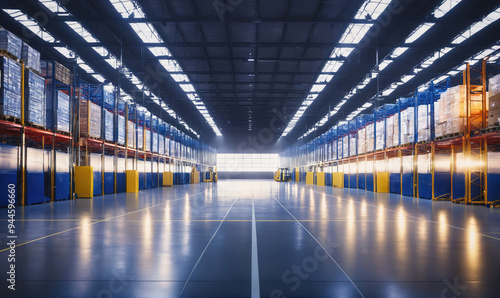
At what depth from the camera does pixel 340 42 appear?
1712 cm

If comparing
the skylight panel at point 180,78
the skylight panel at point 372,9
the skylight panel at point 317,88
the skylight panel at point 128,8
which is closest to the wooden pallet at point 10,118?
the skylight panel at point 128,8

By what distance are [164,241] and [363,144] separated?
65.7ft

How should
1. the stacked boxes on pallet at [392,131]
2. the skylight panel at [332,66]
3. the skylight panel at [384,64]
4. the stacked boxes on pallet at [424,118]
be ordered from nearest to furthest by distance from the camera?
the stacked boxes on pallet at [424,118], the stacked boxes on pallet at [392,131], the skylight panel at [384,64], the skylight panel at [332,66]

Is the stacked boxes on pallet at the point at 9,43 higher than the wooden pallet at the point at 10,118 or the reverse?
higher

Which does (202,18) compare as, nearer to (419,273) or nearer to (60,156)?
(60,156)

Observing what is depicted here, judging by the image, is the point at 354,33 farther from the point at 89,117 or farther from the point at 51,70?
the point at 51,70

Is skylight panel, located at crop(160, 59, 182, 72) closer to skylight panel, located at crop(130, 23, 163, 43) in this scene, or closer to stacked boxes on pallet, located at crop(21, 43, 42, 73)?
skylight panel, located at crop(130, 23, 163, 43)

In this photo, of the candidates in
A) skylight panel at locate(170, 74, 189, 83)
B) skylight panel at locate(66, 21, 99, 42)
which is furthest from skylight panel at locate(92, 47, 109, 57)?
skylight panel at locate(170, 74, 189, 83)

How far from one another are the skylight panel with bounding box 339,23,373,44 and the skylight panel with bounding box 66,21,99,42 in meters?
12.9

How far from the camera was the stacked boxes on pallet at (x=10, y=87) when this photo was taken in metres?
9.56

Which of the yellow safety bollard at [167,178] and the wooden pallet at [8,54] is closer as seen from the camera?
the wooden pallet at [8,54]

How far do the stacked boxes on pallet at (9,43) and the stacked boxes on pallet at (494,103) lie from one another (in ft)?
52.8

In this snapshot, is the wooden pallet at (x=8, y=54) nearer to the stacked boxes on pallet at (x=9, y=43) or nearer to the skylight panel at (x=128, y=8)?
the stacked boxes on pallet at (x=9, y=43)

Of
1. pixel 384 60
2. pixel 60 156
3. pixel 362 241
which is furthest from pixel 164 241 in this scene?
pixel 384 60
